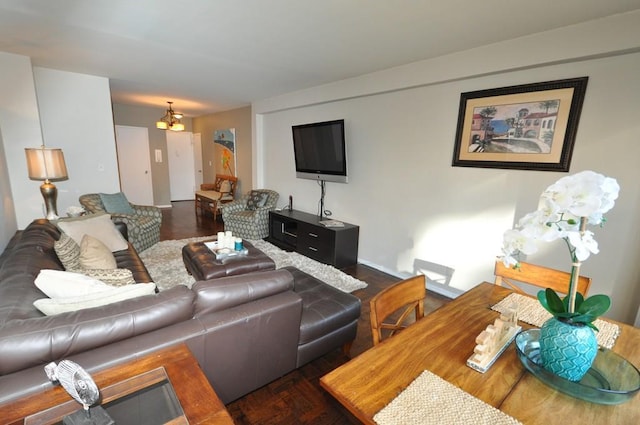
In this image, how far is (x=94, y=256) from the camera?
7.18ft

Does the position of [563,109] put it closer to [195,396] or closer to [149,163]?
[195,396]

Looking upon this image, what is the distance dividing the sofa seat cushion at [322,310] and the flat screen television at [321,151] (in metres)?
2.05

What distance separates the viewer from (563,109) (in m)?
→ 2.30

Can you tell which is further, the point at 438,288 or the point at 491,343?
the point at 438,288

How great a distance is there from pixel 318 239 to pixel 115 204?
292 centimetres

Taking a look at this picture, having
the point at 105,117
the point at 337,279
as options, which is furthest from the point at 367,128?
the point at 105,117

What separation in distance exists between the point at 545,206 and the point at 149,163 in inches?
320

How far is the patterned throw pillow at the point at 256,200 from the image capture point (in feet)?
16.6

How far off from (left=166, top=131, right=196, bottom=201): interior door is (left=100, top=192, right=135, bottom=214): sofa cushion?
412 cm

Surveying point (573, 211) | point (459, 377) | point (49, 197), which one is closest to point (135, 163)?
point (49, 197)

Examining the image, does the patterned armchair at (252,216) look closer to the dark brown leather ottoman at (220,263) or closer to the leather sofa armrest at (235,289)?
the dark brown leather ottoman at (220,263)

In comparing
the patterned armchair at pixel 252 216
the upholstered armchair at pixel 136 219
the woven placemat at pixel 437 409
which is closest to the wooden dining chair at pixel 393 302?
the woven placemat at pixel 437 409

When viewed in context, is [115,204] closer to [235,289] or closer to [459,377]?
[235,289]

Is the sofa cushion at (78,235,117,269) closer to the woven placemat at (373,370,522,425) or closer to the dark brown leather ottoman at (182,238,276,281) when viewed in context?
the dark brown leather ottoman at (182,238,276,281)
